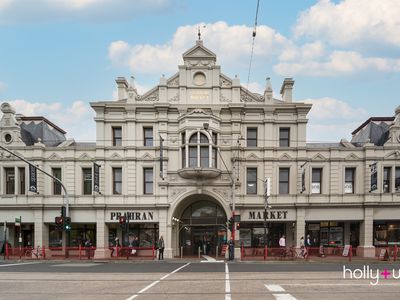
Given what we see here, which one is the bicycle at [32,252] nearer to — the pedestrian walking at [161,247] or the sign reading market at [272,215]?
the pedestrian walking at [161,247]

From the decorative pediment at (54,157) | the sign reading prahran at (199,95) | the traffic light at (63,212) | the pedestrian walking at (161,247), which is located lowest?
the pedestrian walking at (161,247)

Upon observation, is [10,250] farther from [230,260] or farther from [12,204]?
[230,260]

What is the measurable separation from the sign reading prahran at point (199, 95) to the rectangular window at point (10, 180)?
1622 cm

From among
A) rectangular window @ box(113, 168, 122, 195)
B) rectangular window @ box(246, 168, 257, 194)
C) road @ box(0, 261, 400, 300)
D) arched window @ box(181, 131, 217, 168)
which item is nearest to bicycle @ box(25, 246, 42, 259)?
rectangular window @ box(113, 168, 122, 195)

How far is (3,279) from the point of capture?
19.2 meters

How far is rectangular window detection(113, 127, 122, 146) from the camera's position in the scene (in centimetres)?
3772

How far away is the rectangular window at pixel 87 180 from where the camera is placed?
123ft

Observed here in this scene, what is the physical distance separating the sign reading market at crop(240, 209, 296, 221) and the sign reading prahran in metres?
10.0

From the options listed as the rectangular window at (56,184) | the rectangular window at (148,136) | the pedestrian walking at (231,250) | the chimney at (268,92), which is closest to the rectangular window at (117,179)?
the rectangular window at (148,136)

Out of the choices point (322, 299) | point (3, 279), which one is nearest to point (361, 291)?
point (322, 299)

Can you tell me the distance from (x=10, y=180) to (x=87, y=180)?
255 inches

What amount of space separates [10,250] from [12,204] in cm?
372

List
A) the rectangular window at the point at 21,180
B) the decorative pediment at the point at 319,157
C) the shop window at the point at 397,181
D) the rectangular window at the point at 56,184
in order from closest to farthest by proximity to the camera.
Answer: the shop window at the point at 397,181 < the decorative pediment at the point at 319,157 < the rectangular window at the point at 21,180 < the rectangular window at the point at 56,184

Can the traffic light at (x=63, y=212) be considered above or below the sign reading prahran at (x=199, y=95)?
below
